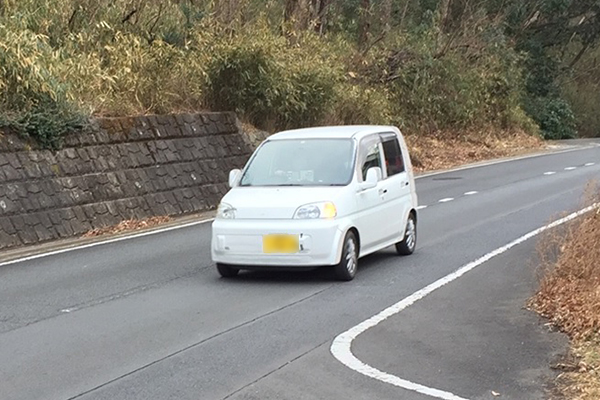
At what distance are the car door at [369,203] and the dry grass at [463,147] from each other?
16.7 meters

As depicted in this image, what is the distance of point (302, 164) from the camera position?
1068 cm

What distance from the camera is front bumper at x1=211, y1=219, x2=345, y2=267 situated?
9.70m

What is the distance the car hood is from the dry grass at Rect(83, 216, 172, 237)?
196 inches

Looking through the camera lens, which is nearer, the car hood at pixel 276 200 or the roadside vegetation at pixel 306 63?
the car hood at pixel 276 200

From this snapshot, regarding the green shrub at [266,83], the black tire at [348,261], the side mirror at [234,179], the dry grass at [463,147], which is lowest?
the dry grass at [463,147]

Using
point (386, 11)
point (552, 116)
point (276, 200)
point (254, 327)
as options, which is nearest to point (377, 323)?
point (254, 327)

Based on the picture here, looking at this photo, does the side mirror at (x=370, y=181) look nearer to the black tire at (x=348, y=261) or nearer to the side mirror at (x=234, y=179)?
the black tire at (x=348, y=261)

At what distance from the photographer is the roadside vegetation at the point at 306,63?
1625 cm

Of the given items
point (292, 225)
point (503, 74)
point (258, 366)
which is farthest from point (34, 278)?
point (503, 74)

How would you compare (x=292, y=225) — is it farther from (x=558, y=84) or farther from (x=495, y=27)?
(x=558, y=84)

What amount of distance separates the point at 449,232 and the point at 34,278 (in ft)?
21.5

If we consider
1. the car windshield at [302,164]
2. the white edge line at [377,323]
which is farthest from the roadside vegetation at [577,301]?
the car windshield at [302,164]

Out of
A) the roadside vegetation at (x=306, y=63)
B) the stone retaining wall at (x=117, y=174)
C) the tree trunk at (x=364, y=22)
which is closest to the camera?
the stone retaining wall at (x=117, y=174)

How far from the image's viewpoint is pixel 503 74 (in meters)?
38.7
